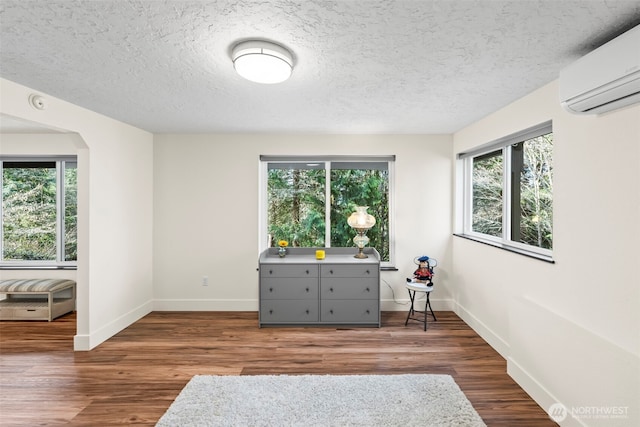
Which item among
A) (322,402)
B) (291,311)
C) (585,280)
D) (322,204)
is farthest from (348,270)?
(585,280)

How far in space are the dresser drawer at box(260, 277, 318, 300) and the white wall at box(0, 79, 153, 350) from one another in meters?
1.59

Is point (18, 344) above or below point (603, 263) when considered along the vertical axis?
below

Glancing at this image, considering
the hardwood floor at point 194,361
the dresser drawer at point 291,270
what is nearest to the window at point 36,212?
the hardwood floor at point 194,361

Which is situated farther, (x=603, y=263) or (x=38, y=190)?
(x=38, y=190)

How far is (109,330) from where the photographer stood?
3.49 metres

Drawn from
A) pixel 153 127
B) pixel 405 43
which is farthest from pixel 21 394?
pixel 405 43

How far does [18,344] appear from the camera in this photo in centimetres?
334

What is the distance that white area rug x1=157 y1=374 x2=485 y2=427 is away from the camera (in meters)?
2.14

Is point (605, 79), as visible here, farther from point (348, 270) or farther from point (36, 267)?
point (36, 267)

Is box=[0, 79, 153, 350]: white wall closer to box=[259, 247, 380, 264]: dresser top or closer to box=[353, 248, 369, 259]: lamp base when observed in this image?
box=[259, 247, 380, 264]: dresser top

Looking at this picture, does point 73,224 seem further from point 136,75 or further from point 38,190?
point 136,75

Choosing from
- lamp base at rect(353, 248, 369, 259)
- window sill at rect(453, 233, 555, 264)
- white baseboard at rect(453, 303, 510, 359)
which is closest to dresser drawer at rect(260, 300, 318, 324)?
lamp base at rect(353, 248, 369, 259)

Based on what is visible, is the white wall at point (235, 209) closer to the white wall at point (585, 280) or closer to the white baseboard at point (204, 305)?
the white baseboard at point (204, 305)

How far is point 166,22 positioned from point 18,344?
361 cm
